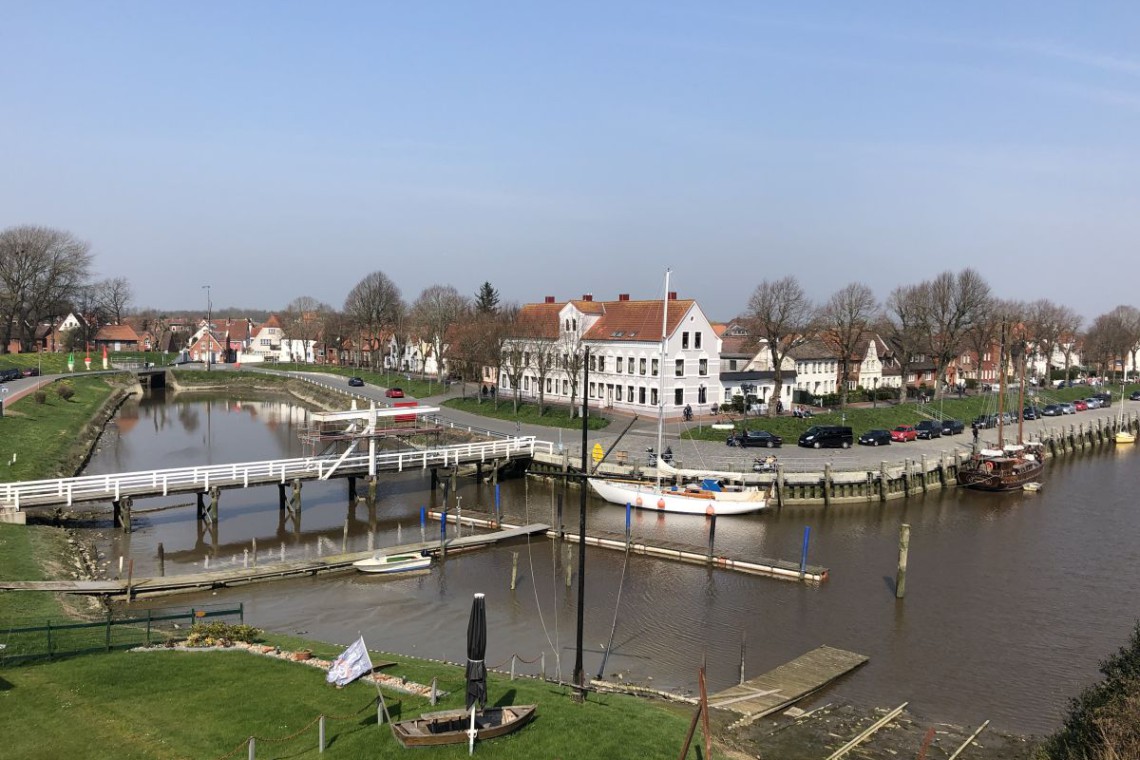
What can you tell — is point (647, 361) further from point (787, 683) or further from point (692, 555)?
point (787, 683)

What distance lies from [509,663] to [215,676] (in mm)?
8093

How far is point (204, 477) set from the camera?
3562 centimetres

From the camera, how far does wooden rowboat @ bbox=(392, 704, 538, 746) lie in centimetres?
1242

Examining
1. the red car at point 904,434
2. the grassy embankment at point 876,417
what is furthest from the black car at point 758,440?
the red car at point 904,434

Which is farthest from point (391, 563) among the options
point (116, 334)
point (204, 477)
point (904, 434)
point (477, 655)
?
point (116, 334)

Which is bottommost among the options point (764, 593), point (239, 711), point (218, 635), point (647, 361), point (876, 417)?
point (764, 593)

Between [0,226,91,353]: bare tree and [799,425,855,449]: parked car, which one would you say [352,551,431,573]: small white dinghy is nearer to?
[799,425,855,449]: parked car

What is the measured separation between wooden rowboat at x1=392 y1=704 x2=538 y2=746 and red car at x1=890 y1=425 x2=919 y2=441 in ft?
157

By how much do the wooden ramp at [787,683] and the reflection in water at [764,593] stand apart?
491 millimetres

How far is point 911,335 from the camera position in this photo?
3036 inches

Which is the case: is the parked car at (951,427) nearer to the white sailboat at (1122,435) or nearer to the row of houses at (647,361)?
the row of houses at (647,361)

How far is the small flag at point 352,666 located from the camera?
13586 mm

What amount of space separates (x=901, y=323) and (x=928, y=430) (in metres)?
28.0

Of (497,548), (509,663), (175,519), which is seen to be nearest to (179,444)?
(175,519)
